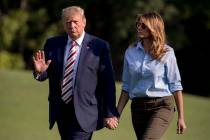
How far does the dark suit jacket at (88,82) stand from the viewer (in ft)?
25.7

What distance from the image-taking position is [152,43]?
784cm

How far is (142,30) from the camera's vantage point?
783 cm

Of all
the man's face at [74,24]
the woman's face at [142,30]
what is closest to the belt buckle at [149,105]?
the woman's face at [142,30]

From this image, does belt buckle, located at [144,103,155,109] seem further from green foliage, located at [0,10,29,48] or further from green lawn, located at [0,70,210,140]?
green foliage, located at [0,10,29,48]

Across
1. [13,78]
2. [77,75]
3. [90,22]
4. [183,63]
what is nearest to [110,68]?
[77,75]

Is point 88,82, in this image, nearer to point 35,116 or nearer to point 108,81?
point 108,81

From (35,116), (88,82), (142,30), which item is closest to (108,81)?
(88,82)

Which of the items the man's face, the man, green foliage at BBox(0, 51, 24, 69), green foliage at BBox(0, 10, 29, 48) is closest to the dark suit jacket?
the man

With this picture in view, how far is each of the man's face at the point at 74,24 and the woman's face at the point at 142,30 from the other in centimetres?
54

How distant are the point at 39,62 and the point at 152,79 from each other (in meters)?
1.09

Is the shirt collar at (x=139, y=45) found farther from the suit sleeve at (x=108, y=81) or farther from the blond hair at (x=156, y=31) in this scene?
the suit sleeve at (x=108, y=81)

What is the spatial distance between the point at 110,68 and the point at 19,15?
1348 inches

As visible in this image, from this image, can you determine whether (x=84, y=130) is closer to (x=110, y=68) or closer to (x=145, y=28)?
(x=110, y=68)

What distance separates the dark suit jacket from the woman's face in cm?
35
